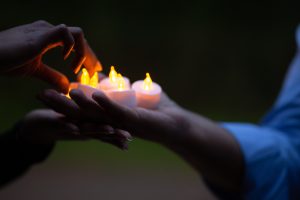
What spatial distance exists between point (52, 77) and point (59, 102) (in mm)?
109

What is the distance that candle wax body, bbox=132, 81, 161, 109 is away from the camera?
2.49 feet

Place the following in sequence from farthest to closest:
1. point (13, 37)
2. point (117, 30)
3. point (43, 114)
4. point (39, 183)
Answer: point (117, 30) → point (39, 183) → point (43, 114) → point (13, 37)

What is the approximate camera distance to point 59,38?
56 cm

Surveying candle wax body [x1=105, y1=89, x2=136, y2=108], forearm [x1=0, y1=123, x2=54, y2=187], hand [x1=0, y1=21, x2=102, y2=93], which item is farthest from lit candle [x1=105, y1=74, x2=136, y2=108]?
forearm [x1=0, y1=123, x2=54, y2=187]

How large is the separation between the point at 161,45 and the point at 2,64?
1.35 m

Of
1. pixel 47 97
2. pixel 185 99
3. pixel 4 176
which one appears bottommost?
pixel 4 176

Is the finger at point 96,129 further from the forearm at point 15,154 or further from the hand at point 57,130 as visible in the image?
the forearm at point 15,154

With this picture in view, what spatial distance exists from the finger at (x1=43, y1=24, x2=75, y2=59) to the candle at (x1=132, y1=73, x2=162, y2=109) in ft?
0.74

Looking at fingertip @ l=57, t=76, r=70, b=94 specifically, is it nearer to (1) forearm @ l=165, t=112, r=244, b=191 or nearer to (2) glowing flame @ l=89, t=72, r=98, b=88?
Answer: (2) glowing flame @ l=89, t=72, r=98, b=88

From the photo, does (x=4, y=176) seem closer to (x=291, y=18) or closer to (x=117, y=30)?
(x=117, y=30)

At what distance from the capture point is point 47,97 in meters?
0.60

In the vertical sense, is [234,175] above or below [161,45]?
below

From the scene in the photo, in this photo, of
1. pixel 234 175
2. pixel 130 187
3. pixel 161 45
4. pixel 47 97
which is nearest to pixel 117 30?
pixel 161 45

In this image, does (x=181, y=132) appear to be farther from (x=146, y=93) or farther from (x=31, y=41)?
(x=31, y=41)
